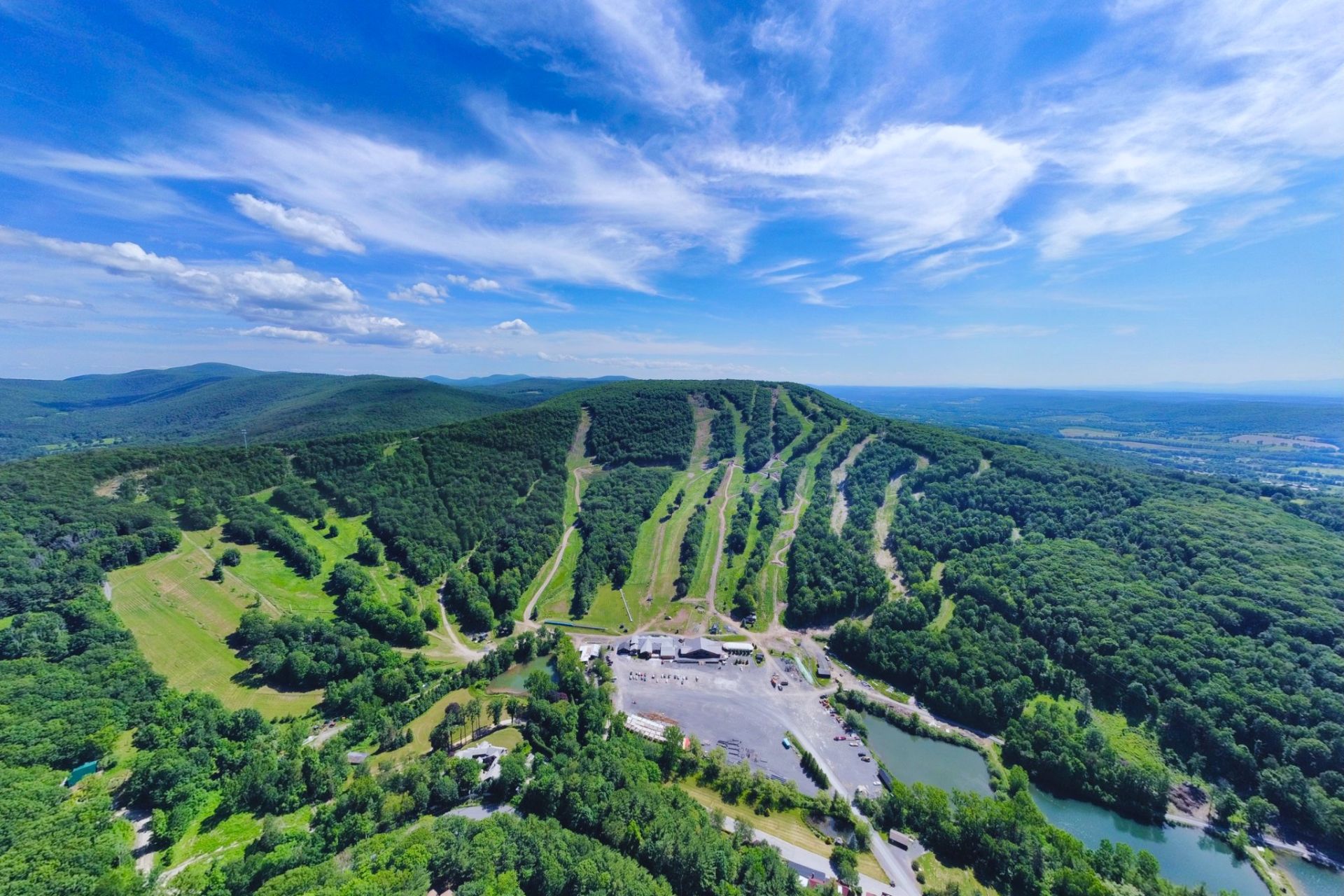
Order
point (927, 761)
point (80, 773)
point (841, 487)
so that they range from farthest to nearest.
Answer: point (841, 487), point (927, 761), point (80, 773)

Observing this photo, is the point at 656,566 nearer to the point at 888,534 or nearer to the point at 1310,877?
the point at 888,534

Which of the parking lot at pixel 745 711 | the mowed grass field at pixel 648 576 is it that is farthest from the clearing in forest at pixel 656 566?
the parking lot at pixel 745 711

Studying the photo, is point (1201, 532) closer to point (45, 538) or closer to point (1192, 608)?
point (1192, 608)

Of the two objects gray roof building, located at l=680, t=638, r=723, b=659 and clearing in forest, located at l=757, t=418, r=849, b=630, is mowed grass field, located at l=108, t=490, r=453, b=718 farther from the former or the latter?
clearing in forest, located at l=757, t=418, r=849, b=630

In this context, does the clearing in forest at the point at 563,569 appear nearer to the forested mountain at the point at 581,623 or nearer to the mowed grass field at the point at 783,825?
the forested mountain at the point at 581,623

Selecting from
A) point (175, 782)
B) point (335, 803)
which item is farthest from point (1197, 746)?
point (175, 782)

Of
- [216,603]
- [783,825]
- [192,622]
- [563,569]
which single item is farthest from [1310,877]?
[216,603]

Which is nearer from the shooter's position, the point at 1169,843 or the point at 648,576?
the point at 1169,843

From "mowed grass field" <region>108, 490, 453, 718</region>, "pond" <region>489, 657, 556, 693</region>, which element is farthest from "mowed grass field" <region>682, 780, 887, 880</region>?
"mowed grass field" <region>108, 490, 453, 718</region>
